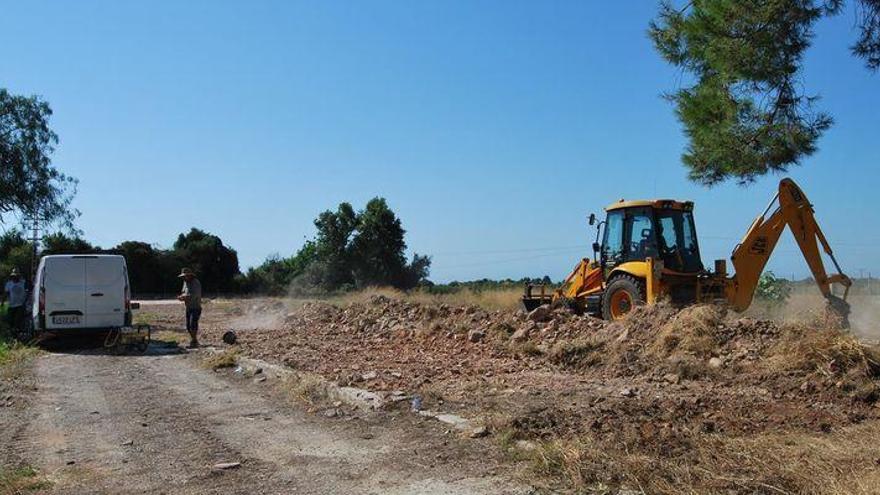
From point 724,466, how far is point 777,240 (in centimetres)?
1253

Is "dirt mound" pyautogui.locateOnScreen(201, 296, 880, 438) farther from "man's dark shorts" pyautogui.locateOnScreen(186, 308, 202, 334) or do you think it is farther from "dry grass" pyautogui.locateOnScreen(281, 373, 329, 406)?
"man's dark shorts" pyautogui.locateOnScreen(186, 308, 202, 334)

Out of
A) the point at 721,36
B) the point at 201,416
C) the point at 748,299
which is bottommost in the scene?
the point at 201,416

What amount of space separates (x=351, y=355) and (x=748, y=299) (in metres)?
8.78

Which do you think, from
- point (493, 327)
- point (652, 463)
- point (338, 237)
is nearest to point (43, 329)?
point (493, 327)

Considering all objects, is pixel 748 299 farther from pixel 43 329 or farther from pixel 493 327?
pixel 43 329

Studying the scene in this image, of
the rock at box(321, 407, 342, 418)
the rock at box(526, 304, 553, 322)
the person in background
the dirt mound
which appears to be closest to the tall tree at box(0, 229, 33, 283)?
the person in background

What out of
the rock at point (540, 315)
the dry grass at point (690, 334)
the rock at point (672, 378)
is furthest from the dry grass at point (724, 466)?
the rock at point (540, 315)

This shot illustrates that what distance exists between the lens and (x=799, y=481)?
17.6 feet

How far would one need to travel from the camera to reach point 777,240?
16938mm

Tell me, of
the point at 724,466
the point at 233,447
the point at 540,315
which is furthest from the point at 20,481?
the point at 540,315

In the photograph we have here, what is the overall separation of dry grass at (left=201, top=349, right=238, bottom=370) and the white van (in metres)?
4.14

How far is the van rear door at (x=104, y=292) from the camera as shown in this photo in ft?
55.9

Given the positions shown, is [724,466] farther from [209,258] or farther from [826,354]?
[209,258]

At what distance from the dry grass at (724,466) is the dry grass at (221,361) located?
324 inches
